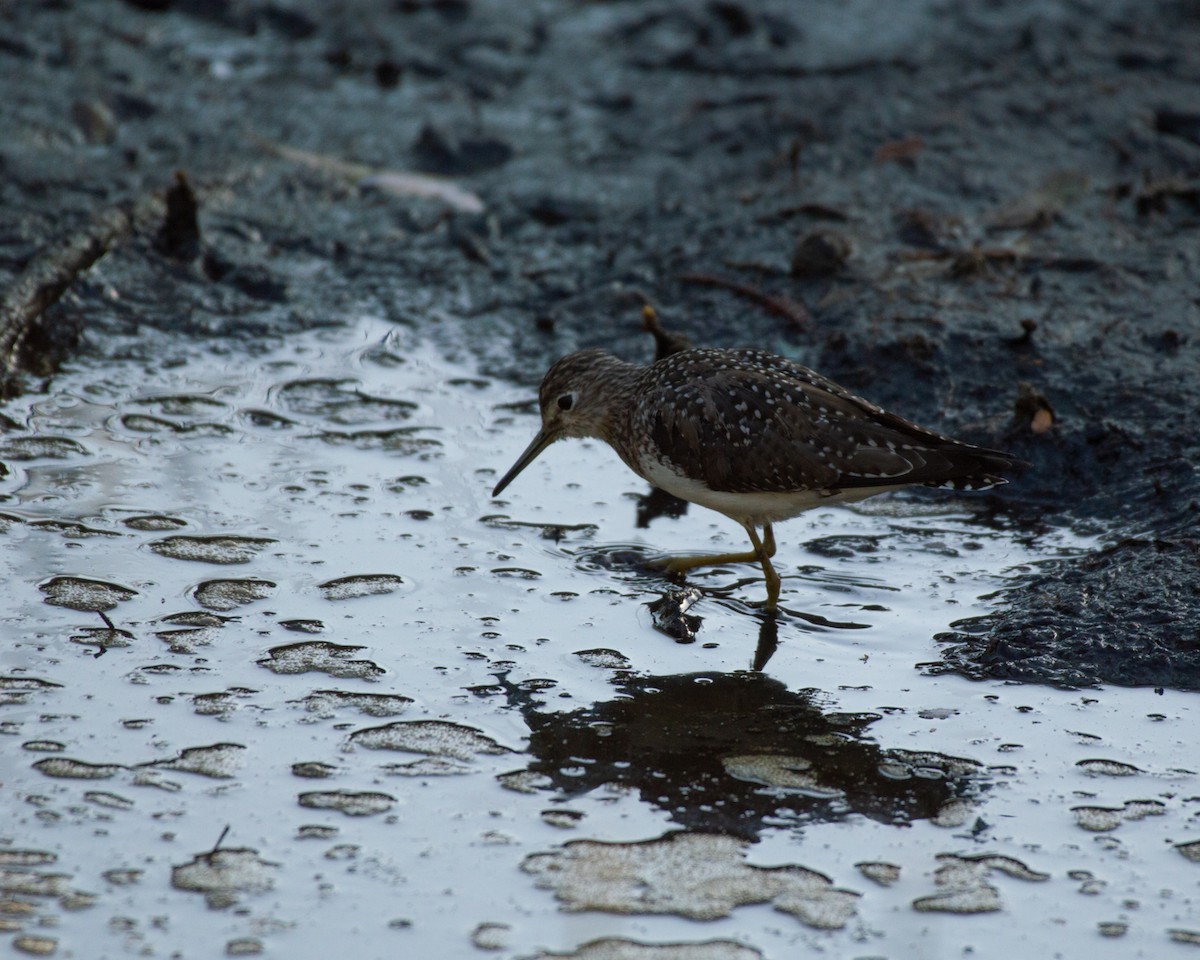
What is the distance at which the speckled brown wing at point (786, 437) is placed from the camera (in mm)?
5504

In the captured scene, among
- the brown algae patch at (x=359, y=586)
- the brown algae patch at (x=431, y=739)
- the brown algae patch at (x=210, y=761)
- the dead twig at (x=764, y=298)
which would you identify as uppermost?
the dead twig at (x=764, y=298)

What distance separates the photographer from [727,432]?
5.69 m

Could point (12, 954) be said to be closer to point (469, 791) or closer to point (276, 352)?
point (469, 791)

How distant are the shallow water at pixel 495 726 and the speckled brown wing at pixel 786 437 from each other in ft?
1.62

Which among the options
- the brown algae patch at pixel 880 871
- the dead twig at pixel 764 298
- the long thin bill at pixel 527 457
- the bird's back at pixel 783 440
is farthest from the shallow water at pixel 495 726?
the dead twig at pixel 764 298

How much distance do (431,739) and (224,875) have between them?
88 cm

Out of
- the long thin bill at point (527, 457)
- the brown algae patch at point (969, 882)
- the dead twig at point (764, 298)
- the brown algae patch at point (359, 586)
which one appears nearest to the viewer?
the brown algae patch at point (969, 882)

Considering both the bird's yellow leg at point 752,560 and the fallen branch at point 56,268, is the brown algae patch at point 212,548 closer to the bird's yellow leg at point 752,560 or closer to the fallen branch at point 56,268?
the bird's yellow leg at point 752,560

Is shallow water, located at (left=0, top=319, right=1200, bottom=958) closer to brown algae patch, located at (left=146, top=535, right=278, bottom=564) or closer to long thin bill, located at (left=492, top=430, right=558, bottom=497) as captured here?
brown algae patch, located at (left=146, top=535, right=278, bottom=564)

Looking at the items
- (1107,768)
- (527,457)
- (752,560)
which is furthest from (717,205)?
(1107,768)

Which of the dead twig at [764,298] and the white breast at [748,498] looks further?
the dead twig at [764,298]

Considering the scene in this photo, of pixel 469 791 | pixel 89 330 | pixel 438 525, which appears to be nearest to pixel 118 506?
pixel 438 525

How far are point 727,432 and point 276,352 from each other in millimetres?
2790

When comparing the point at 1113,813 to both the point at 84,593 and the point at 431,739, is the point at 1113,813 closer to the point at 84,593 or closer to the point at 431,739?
the point at 431,739
